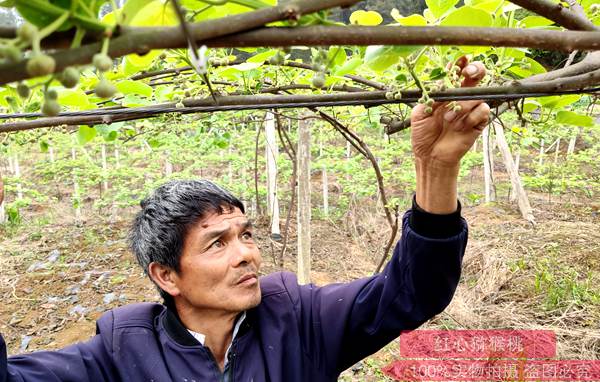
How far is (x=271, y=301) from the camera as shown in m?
1.41

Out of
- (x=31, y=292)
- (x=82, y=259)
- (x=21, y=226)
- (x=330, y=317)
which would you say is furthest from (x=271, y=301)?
(x=21, y=226)

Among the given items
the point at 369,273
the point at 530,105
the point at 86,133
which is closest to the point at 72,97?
the point at 86,133

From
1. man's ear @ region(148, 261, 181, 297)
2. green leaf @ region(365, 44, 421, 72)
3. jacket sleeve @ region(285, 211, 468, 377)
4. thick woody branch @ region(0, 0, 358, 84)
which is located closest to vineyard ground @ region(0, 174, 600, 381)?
jacket sleeve @ region(285, 211, 468, 377)

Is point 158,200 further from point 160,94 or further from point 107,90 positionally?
point 107,90

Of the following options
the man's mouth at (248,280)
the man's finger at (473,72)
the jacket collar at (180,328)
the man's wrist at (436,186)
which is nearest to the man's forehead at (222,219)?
the man's mouth at (248,280)

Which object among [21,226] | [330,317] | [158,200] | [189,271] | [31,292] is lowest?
[21,226]

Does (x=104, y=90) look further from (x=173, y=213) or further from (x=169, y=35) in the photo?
(x=173, y=213)

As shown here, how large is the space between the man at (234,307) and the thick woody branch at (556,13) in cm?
60

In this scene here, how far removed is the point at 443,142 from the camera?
961 millimetres

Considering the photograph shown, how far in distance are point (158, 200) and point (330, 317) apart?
630 mm

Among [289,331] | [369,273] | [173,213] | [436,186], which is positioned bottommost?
[369,273]

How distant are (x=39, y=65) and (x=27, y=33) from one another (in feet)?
0.10

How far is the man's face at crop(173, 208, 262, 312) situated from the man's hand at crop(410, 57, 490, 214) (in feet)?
1.77

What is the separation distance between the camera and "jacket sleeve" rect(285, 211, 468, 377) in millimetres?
1120
